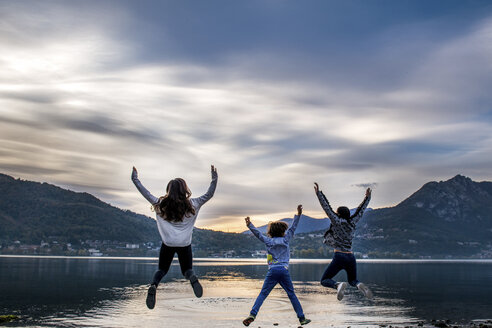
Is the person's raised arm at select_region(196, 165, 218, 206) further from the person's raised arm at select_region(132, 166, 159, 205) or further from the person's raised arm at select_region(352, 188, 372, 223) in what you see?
the person's raised arm at select_region(352, 188, 372, 223)

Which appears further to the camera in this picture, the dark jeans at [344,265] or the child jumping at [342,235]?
the dark jeans at [344,265]

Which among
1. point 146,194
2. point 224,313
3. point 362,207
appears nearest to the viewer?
point 146,194

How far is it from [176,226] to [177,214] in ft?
1.37

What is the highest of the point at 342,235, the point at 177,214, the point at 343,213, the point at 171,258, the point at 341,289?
the point at 343,213

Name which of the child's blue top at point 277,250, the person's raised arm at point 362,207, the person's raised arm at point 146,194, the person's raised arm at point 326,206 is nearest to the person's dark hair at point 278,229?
the child's blue top at point 277,250

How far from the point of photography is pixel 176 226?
1358cm

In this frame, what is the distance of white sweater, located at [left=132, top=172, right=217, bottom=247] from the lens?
44.4ft

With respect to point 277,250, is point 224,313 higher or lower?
lower

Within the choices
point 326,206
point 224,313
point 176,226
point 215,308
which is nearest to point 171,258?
point 176,226

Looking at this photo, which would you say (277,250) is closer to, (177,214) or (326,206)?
(326,206)

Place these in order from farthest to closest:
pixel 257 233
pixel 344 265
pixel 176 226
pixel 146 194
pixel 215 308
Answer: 1. pixel 215 308
2. pixel 344 265
3. pixel 257 233
4. pixel 146 194
5. pixel 176 226

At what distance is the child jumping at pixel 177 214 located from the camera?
43.9 ft

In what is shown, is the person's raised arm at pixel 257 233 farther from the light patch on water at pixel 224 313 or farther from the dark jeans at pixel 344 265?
the light patch on water at pixel 224 313

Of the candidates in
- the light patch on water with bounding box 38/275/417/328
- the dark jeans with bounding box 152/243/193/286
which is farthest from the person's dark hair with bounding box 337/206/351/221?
the light patch on water with bounding box 38/275/417/328
